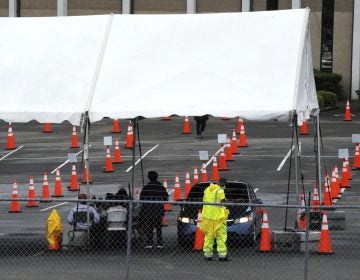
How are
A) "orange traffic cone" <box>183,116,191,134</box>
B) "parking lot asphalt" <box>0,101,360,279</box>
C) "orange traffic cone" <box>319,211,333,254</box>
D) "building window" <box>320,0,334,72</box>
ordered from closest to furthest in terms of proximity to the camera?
"orange traffic cone" <box>319,211,333,254</box>, "parking lot asphalt" <box>0,101,360,279</box>, "orange traffic cone" <box>183,116,191,134</box>, "building window" <box>320,0,334,72</box>

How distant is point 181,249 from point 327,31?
37585 millimetres

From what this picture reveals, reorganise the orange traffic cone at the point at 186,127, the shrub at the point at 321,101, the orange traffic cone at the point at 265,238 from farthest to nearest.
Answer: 1. the shrub at the point at 321,101
2. the orange traffic cone at the point at 186,127
3. the orange traffic cone at the point at 265,238

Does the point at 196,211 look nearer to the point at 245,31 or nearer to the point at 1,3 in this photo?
the point at 245,31

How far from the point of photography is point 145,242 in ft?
79.2

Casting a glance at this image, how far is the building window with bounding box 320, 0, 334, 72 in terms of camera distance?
5931cm

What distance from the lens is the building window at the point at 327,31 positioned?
59.3 metres

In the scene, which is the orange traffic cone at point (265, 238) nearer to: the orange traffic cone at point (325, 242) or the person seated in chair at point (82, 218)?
the orange traffic cone at point (325, 242)

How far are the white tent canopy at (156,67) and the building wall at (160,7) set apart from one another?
3452 cm

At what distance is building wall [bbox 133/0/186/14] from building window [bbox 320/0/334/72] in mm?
6743

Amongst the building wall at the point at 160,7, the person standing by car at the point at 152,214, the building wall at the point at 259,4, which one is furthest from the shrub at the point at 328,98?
the person standing by car at the point at 152,214

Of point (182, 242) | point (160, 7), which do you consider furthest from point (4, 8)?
point (182, 242)

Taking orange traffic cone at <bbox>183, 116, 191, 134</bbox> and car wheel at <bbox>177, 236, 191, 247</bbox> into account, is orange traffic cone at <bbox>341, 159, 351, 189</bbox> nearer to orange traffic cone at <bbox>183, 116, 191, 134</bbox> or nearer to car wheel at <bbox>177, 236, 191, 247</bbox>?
car wheel at <bbox>177, 236, 191, 247</bbox>

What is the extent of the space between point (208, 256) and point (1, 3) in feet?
139

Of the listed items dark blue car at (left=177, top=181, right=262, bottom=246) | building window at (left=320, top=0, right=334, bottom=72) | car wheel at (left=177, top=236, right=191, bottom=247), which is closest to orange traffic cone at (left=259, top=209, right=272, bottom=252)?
dark blue car at (left=177, top=181, right=262, bottom=246)
